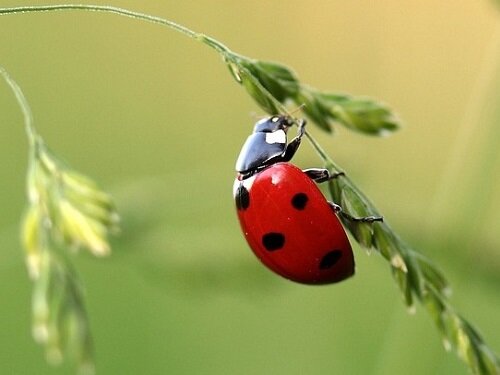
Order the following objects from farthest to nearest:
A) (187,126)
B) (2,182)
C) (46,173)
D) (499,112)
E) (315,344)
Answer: (187,126), (2,182), (315,344), (499,112), (46,173)

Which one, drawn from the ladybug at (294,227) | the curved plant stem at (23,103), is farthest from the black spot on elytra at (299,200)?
the curved plant stem at (23,103)

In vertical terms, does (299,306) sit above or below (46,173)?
below

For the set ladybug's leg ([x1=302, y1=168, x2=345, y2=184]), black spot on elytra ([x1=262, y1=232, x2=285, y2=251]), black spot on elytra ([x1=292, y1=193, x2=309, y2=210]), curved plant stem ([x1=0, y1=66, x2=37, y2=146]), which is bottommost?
black spot on elytra ([x1=262, y1=232, x2=285, y2=251])

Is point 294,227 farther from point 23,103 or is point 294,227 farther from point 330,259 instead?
point 23,103

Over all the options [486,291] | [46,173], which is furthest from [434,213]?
[46,173]

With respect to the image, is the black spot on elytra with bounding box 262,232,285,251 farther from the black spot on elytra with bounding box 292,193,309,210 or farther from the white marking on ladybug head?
the white marking on ladybug head

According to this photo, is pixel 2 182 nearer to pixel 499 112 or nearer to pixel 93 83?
pixel 93 83

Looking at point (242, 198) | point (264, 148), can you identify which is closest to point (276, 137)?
point (264, 148)

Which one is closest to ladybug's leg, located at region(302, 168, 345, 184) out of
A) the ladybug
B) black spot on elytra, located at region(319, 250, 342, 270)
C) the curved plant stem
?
the ladybug
